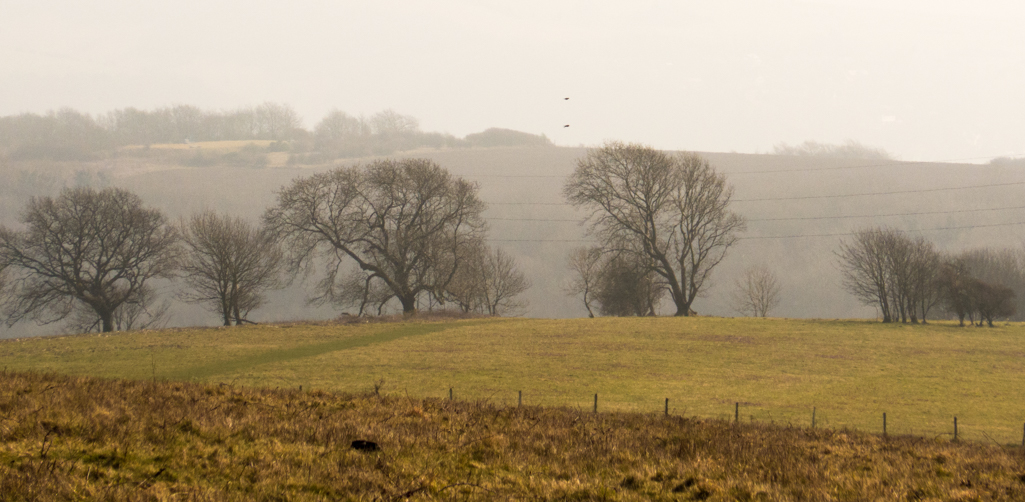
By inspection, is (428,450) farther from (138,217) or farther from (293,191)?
(138,217)

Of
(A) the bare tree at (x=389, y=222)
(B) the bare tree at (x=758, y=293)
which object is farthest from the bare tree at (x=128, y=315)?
(B) the bare tree at (x=758, y=293)

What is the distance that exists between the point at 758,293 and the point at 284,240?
262 feet

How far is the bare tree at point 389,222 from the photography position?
56.8 meters

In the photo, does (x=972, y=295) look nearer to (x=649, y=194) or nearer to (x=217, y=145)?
(x=649, y=194)

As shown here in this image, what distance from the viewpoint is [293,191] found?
56531mm

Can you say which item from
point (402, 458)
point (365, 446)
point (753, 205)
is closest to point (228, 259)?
point (365, 446)

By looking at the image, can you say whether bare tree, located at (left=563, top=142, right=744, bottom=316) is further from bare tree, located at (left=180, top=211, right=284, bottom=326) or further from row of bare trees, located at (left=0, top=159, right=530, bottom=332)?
bare tree, located at (left=180, top=211, right=284, bottom=326)

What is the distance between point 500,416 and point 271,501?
25.3ft

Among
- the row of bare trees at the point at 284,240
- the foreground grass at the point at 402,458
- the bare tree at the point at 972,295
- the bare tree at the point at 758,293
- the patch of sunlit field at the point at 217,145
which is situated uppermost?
the patch of sunlit field at the point at 217,145

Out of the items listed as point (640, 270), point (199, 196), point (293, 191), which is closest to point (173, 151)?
point (199, 196)

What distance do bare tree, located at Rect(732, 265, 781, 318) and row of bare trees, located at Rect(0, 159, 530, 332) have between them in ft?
195

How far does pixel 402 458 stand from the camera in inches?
343

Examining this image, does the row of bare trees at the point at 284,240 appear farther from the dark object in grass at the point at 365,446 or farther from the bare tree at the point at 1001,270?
the bare tree at the point at 1001,270

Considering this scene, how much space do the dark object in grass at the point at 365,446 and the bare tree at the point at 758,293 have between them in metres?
96.9
